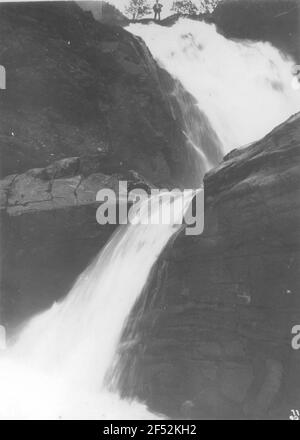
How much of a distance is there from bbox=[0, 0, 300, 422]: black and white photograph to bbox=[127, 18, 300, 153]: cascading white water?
117 millimetres

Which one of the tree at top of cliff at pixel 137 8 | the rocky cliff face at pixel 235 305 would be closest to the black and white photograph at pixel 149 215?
the rocky cliff face at pixel 235 305

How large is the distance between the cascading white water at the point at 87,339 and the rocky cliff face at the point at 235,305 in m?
0.98

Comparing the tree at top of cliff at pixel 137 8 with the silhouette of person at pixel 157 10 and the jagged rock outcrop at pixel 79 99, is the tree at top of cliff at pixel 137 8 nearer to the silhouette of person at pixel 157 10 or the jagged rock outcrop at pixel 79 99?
the silhouette of person at pixel 157 10

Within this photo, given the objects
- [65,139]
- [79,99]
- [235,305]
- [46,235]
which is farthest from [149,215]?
[79,99]

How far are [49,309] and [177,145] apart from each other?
8620mm

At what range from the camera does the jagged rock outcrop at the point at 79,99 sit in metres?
19.2

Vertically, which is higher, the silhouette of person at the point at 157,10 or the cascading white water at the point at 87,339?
the silhouette of person at the point at 157,10

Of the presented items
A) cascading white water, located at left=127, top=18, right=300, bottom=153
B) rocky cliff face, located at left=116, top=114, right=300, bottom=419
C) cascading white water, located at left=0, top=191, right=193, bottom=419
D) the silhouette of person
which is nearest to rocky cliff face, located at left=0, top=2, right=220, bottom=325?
cascading white water, located at left=0, top=191, right=193, bottom=419

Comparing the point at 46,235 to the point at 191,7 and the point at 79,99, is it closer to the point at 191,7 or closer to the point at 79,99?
the point at 79,99

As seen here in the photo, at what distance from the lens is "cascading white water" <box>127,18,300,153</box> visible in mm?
26375

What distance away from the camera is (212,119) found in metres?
25.1

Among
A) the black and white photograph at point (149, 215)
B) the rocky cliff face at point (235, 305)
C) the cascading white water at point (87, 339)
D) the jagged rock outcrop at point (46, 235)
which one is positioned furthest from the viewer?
the jagged rock outcrop at point (46, 235)
